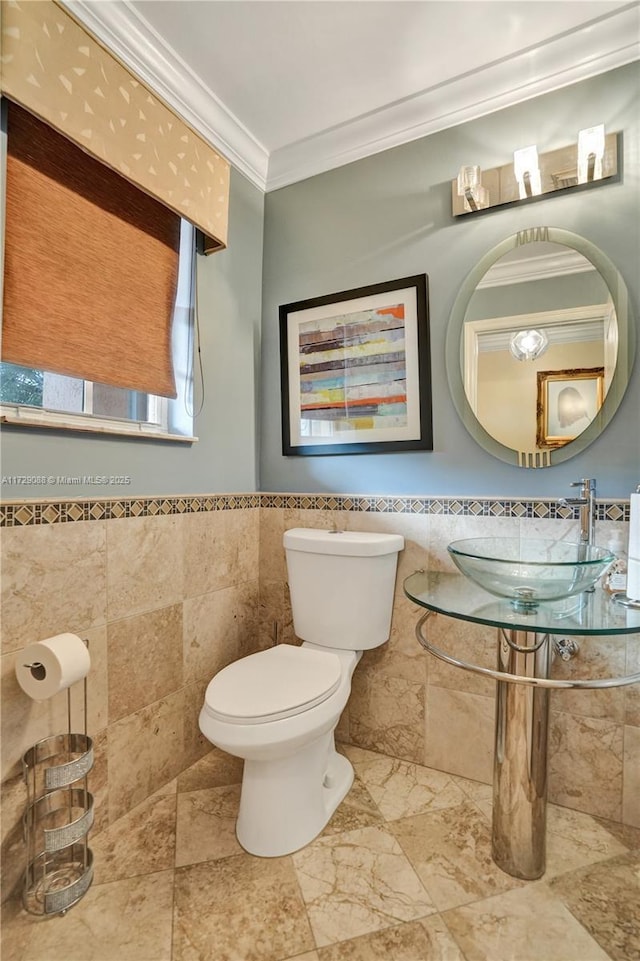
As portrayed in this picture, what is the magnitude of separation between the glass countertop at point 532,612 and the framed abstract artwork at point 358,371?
566mm

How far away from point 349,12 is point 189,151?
0.63m

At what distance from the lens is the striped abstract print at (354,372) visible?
1748 millimetres

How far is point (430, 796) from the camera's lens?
4.96 feet

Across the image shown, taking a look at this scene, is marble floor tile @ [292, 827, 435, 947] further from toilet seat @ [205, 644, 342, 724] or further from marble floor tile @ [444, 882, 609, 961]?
toilet seat @ [205, 644, 342, 724]

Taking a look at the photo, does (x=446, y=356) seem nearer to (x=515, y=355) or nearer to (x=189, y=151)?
(x=515, y=355)

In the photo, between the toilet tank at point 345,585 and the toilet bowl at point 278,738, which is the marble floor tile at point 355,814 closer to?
the toilet bowl at point 278,738

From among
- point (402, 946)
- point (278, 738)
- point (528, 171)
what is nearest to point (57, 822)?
point (278, 738)

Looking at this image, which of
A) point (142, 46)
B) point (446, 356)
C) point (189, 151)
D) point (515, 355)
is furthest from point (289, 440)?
point (142, 46)

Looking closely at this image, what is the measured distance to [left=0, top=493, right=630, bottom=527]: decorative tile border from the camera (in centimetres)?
119

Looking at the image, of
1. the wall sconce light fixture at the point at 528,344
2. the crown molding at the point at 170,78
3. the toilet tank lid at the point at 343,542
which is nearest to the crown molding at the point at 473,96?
the crown molding at the point at 170,78

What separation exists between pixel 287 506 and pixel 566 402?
1.13 meters

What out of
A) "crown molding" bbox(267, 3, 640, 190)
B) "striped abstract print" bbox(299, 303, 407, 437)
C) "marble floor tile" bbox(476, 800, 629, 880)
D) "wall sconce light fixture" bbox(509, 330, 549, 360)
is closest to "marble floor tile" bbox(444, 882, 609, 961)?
"marble floor tile" bbox(476, 800, 629, 880)

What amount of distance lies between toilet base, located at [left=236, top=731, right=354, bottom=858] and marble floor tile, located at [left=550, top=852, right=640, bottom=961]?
67 centimetres

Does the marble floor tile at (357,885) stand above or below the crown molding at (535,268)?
below
